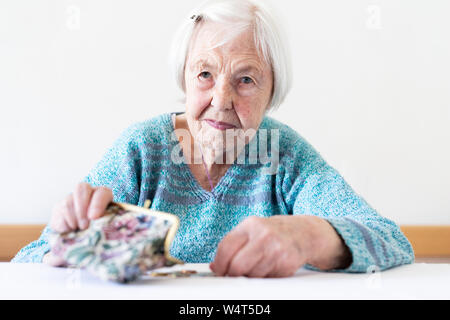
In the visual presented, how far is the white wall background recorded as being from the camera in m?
1.80

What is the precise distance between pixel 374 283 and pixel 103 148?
1.30 metres

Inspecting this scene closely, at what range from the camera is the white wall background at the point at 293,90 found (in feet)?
5.90

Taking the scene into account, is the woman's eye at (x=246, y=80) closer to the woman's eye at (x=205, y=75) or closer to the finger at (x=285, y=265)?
the woman's eye at (x=205, y=75)

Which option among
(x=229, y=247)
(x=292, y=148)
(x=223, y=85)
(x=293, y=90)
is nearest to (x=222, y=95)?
(x=223, y=85)

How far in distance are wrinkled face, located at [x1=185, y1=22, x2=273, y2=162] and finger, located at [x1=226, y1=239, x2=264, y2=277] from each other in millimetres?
461

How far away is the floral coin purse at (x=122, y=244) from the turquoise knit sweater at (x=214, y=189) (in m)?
0.40

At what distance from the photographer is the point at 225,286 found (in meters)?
0.66

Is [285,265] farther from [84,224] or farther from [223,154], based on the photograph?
[223,154]

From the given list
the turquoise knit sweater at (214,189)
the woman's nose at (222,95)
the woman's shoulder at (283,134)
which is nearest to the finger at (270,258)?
the turquoise knit sweater at (214,189)

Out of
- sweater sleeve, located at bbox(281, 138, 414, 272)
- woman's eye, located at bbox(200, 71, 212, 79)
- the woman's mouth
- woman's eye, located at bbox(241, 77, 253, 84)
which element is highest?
woman's eye, located at bbox(200, 71, 212, 79)

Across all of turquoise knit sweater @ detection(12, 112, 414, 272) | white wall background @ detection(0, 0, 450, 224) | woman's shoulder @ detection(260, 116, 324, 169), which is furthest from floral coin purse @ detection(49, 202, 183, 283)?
white wall background @ detection(0, 0, 450, 224)

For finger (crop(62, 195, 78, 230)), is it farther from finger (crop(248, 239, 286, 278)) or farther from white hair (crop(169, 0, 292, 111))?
white hair (crop(169, 0, 292, 111))

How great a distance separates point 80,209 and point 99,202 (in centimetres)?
3

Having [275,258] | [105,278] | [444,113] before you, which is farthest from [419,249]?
[105,278]
